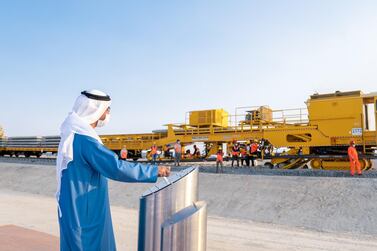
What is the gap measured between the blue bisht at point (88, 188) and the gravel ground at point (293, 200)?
671 cm

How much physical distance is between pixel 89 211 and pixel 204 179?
10.00 m

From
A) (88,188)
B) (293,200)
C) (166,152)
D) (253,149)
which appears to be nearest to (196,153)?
(166,152)

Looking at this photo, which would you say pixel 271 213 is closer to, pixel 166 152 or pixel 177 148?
pixel 177 148

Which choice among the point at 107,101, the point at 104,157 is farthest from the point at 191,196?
the point at 107,101

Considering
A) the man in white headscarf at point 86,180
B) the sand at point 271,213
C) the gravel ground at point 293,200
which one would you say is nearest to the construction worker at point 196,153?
the gravel ground at point 293,200

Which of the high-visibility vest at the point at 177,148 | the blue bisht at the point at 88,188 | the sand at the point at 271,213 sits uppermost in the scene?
the high-visibility vest at the point at 177,148

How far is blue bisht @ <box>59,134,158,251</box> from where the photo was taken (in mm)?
2234

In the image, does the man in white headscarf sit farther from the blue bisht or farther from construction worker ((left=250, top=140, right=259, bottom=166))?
construction worker ((left=250, top=140, right=259, bottom=166))

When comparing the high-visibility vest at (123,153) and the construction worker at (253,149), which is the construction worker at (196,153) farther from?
the high-visibility vest at (123,153)

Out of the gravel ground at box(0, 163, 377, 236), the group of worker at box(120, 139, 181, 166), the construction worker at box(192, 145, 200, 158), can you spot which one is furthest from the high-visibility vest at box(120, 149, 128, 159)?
the gravel ground at box(0, 163, 377, 236)

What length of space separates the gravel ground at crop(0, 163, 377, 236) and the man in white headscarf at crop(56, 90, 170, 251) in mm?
6694

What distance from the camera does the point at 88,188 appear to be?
7.63 feet

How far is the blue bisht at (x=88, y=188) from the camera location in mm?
2234

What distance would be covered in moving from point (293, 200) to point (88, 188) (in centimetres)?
803
